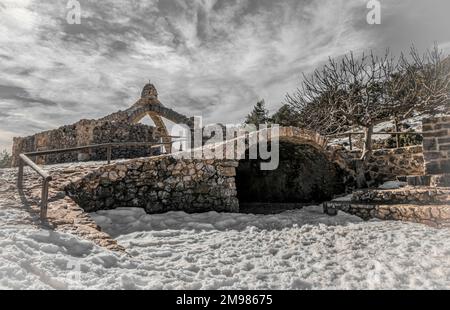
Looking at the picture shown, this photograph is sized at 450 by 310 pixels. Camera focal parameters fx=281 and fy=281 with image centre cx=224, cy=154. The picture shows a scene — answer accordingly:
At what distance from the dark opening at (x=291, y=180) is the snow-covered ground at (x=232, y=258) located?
3.31 meters

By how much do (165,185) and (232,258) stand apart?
3112 millimetres

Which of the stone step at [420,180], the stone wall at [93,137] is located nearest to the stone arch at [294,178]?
the stone step at [420,180]

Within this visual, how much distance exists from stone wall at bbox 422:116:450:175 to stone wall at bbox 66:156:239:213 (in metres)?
4.60

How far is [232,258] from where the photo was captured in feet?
12.1

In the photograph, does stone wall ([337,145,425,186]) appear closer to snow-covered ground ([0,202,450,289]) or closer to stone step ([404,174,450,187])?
stone step ([404,174,450,187])

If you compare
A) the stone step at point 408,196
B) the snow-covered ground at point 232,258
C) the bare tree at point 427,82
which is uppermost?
the bare tree at point 427,82

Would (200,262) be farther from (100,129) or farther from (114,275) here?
(100,129)

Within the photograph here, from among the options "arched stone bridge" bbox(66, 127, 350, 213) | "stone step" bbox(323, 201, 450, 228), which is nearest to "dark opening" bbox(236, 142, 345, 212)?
"arched stone bridge" bbox(66, 127, 350, 213)

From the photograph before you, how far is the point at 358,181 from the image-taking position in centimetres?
832

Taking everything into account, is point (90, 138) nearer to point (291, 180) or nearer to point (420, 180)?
point (291, 180)

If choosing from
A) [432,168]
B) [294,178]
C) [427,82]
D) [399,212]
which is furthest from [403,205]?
[427,82]

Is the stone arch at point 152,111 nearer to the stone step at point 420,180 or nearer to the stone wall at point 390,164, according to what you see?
the stone wall at point 390,164

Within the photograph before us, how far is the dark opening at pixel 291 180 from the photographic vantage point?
27.8ft
